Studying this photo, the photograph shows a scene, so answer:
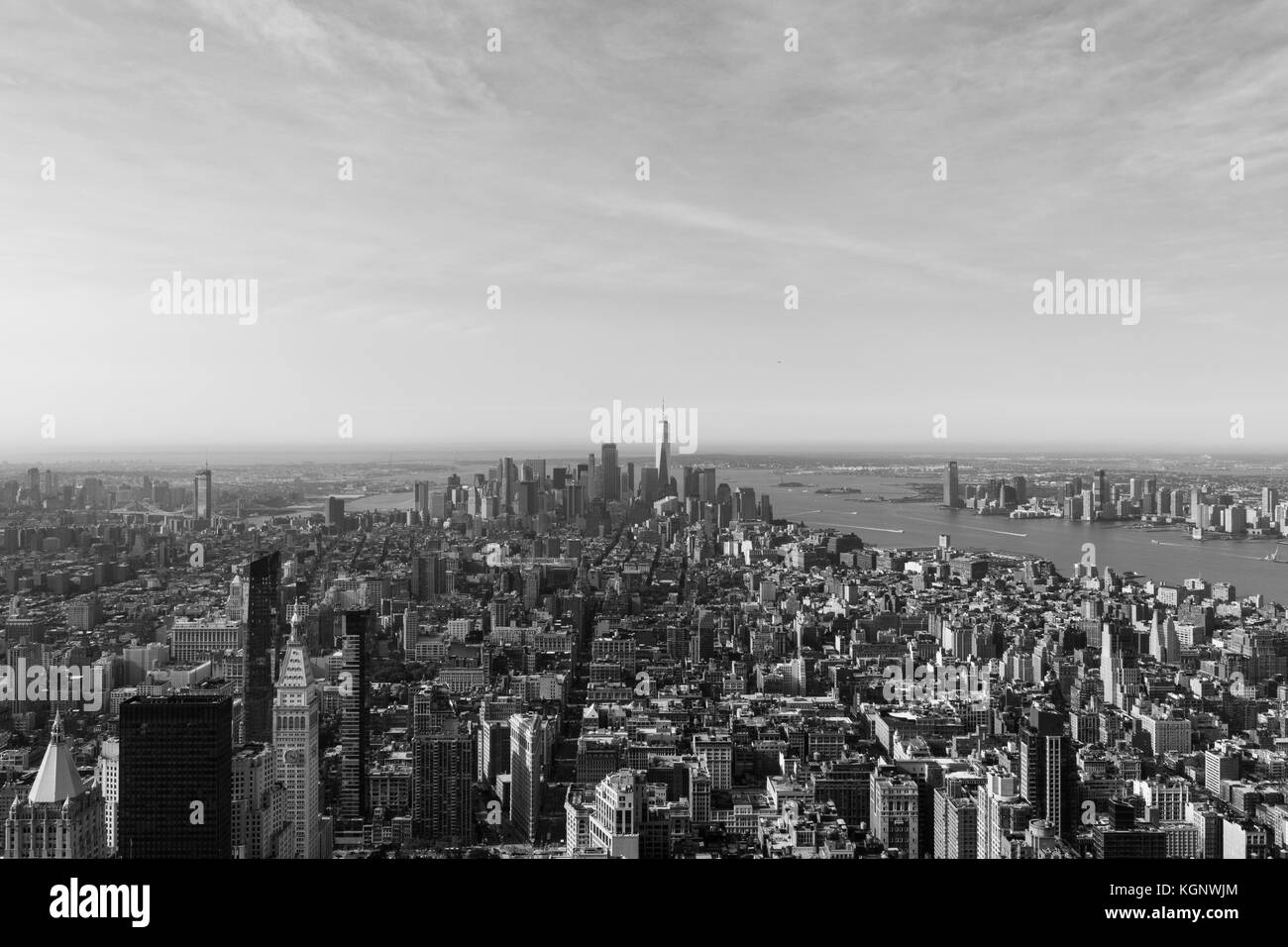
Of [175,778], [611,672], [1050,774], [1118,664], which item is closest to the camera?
[175,778]

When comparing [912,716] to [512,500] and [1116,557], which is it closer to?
[1116,557]

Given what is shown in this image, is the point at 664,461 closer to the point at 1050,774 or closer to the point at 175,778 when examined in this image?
the point at 1050,774

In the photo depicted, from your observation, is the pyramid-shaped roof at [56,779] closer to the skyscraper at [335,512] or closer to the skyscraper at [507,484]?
the skyscraper at [335,512]

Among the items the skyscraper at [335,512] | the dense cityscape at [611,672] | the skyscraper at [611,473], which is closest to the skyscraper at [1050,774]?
the dense cityscape at [611,672]

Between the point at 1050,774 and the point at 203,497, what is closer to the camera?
the point at 1050,774

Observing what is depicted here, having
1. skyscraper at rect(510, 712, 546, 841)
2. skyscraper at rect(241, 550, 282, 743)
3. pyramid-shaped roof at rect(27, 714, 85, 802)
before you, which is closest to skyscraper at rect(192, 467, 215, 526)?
skyscraper at rect(241, 550, 282, 743)

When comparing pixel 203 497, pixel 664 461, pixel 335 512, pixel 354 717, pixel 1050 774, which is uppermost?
pixel 664 461

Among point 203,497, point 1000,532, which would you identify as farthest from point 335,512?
point 1000,532
